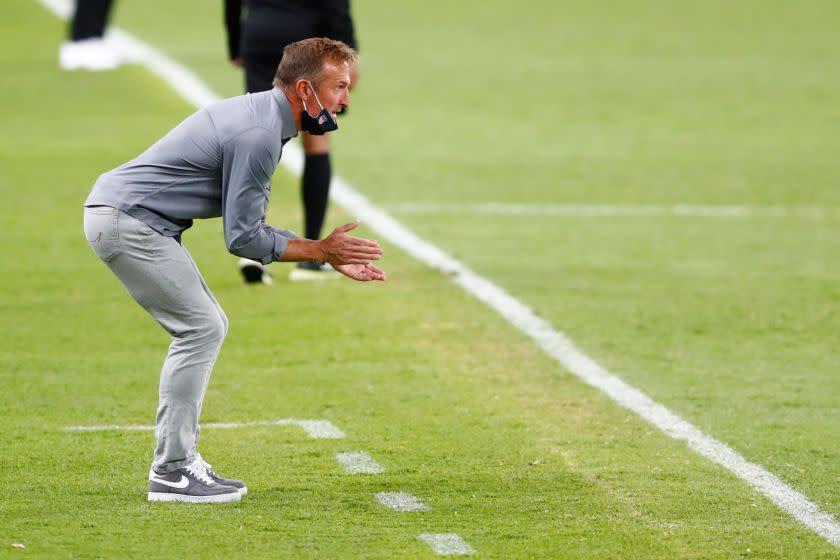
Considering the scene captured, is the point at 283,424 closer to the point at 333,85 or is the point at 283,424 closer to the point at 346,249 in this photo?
the point at 346,249

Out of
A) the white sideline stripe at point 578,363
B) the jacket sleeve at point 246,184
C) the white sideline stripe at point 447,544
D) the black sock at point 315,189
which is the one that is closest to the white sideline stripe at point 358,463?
the white sideline stripe at point 447,544

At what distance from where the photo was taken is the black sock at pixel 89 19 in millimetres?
19859

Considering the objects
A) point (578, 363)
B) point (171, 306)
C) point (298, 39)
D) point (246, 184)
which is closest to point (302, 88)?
point (246, 184)

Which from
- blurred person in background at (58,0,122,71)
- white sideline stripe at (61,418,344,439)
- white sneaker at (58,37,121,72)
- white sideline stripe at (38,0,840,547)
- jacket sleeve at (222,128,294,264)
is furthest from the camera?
white sneaker at (58,37,121,72)

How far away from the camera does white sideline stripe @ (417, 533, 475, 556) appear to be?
5.29 metres

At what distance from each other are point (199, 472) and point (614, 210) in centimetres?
764

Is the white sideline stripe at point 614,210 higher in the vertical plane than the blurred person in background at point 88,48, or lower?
lower

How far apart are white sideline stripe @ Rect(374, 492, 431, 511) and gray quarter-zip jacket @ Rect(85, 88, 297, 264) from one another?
3.13ft

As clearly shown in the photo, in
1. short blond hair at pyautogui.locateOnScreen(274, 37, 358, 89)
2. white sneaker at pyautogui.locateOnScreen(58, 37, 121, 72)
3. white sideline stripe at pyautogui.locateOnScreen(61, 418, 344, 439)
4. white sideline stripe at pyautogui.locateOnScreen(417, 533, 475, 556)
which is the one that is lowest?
white sideline stripe at pyautogui.locateOnScreen(61, 418, 344, 439)

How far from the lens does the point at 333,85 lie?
225 inches

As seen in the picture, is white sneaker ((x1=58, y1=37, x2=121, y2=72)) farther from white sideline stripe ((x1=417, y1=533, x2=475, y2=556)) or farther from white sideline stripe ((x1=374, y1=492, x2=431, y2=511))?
white sideline stripe ((x1=417, y1=533, x2=475, y2=556))

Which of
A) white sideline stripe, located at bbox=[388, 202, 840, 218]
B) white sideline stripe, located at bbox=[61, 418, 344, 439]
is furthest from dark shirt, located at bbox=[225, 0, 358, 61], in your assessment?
white sideline stripe, located at bbox=[61, 418, 344, 439]

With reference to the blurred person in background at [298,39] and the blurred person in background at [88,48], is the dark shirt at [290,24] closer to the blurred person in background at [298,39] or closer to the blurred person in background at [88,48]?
the blurred person in background at [298,39]

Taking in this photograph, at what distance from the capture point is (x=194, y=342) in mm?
5840
